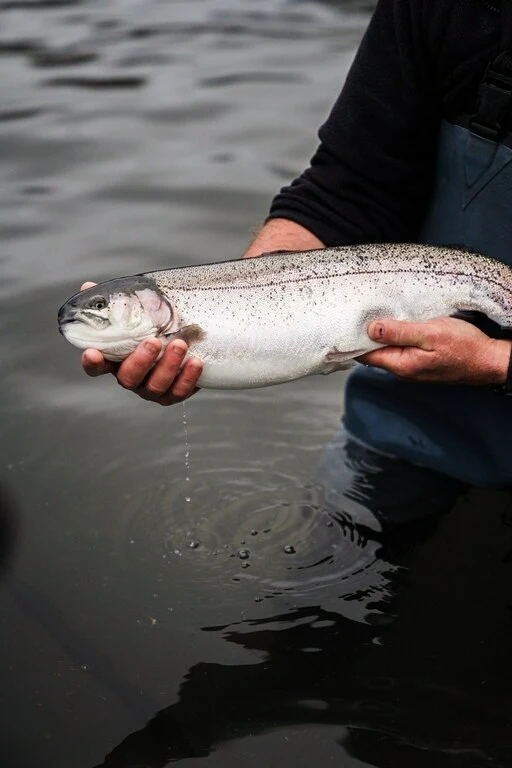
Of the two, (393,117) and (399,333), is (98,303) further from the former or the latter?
(393,117)

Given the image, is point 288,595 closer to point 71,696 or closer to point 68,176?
point 71,696

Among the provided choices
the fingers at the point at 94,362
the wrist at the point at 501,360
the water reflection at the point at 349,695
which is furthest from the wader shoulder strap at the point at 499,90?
the water reflection at the point at 349,695

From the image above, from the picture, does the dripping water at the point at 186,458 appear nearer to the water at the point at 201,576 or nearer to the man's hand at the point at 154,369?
the water at the point at 201,576

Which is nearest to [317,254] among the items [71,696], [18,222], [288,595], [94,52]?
[288,595]

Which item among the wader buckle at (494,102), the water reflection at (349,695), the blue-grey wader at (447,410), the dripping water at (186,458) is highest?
the wader buckle at (494,102)

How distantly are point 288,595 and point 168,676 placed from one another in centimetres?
53

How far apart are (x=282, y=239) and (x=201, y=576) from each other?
1.16m

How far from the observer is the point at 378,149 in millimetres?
3664

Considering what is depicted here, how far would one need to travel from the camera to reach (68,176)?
6629 mm

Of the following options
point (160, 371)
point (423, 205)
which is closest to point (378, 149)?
point (423, 205)

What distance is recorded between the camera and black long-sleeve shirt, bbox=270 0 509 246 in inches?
133

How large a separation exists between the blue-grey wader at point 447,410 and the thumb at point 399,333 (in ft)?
1.76

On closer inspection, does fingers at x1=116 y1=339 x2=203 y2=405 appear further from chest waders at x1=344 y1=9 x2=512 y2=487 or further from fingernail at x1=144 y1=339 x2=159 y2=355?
chest waders at x1=344 y1=9 x2=512 y2=487

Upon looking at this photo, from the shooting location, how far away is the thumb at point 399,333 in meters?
2.97
